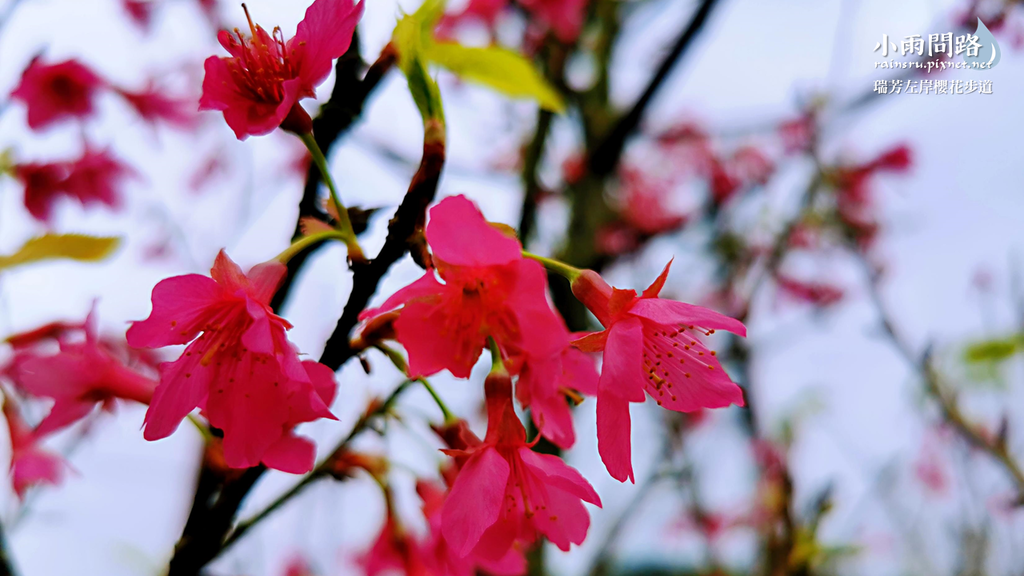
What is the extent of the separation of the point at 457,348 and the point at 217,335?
15cm

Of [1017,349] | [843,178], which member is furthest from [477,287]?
[843,178]

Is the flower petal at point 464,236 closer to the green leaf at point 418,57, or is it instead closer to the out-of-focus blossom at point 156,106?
the green leaf at point 418,57

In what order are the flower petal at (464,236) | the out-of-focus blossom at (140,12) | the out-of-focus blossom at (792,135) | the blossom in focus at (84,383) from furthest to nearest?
the out-of-focus blossom at (792,135) < the out-of-focus blossom at (140,12) < the blossom in focus at (84,383) < the flower petal at (464,236)

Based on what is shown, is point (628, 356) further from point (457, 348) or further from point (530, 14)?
point (530, 14)

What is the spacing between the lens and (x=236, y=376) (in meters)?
0.36

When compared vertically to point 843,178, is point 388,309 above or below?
below

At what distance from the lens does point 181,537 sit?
0.37 m

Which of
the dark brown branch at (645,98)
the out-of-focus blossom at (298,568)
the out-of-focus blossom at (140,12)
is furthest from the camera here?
the out-of-focus blossom at (298,568)

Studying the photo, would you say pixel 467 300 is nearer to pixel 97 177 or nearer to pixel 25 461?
pixel 25 461

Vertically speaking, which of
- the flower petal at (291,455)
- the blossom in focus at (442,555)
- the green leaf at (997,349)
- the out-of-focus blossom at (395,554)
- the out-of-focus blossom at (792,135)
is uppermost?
the out-of-focus blossom at (792,135)

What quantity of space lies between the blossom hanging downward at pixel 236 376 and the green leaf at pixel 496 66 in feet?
0.57

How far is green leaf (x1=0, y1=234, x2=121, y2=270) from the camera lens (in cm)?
45

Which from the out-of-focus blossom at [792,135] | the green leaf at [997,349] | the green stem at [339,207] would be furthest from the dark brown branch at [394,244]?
the out-of-focus blossom at [792,135]

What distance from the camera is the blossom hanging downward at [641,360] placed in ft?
1.08
